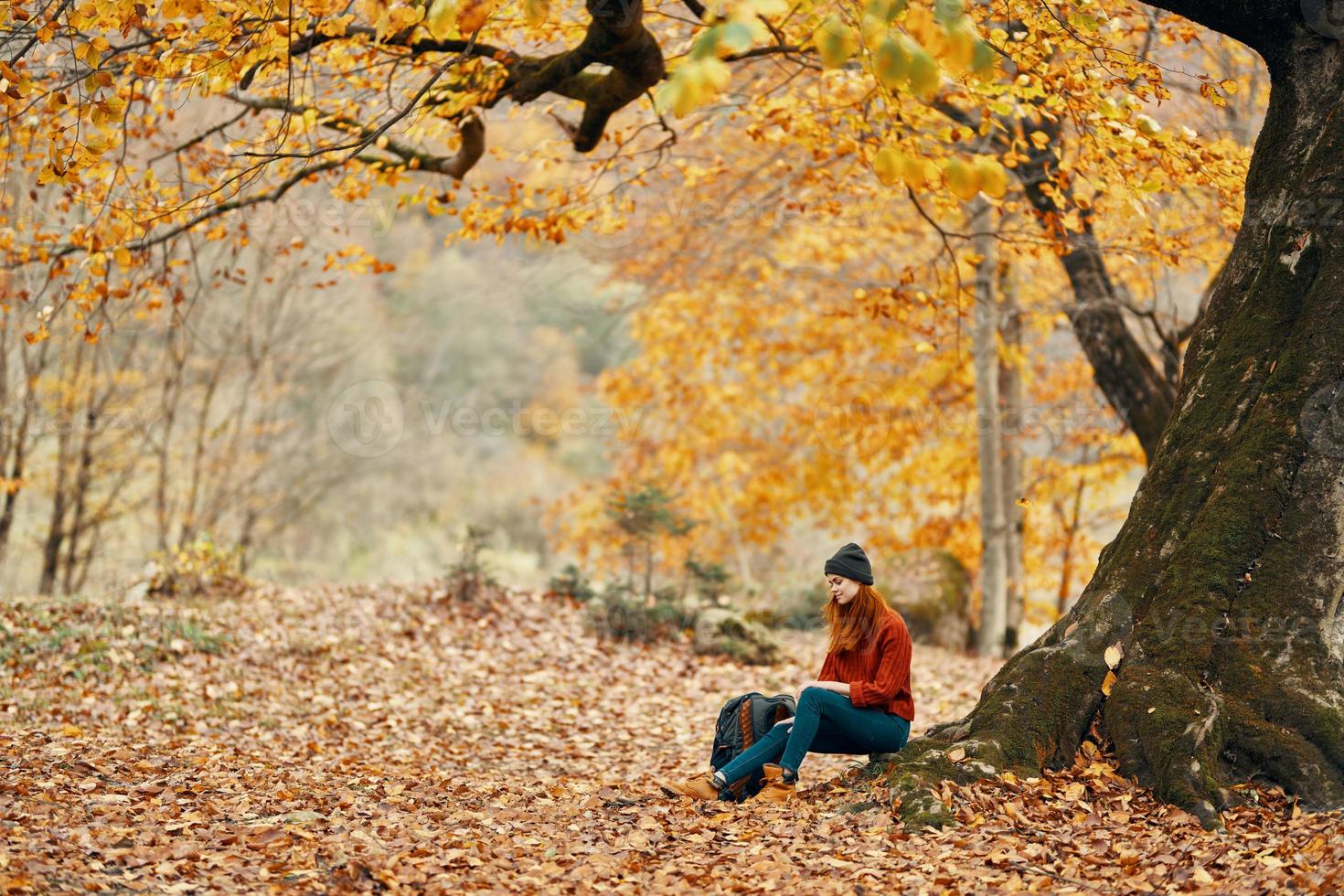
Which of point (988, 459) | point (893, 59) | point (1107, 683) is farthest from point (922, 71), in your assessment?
point (988, 459)

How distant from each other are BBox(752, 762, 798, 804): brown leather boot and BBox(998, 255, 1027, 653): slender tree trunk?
7.88m

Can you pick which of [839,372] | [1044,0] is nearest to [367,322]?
[839,372]

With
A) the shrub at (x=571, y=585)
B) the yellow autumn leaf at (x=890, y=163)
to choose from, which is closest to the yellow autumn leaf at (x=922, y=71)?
the yellow autumn leaf at (x=890, y=163)

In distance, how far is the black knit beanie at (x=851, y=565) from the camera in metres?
5.34

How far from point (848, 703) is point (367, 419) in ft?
74.6

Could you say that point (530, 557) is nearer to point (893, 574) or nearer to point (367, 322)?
point (367, 322)

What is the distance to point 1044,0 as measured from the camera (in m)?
5.46

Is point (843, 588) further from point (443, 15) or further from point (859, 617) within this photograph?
point (443, 15)

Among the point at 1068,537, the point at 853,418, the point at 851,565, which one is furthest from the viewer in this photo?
the point at 1068,537

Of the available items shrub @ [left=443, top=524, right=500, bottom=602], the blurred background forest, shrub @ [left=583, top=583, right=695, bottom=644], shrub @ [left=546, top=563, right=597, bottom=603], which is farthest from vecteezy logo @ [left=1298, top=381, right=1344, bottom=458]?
shrub @ [left=546, top=563, right=597, bottom=603]

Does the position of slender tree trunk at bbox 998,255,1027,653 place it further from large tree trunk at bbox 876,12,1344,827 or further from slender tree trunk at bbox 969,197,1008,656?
large tree trunk at bbox 876,12,1344,827

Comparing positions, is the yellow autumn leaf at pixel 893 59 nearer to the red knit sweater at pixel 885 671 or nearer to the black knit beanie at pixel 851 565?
the black knit beanie at pixel 851 565

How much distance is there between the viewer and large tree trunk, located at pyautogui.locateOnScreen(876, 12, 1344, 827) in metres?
4.53

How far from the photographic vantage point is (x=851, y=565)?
5367mm
